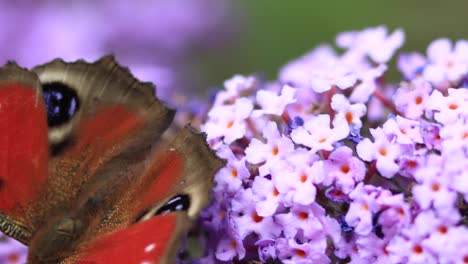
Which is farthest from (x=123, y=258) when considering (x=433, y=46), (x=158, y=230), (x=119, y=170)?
(x=433, y=46)

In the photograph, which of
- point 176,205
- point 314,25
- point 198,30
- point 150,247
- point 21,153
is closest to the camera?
point 150,247

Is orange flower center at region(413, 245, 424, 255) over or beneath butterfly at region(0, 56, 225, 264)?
beneath

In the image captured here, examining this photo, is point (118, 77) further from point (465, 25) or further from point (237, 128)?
point (465, 25)

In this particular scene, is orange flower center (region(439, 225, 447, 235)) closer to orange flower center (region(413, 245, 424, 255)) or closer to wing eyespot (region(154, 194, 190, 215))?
orange flower center (region(413, 245, 424, 255))

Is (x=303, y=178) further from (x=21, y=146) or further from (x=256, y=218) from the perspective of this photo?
(x=21, y=146)

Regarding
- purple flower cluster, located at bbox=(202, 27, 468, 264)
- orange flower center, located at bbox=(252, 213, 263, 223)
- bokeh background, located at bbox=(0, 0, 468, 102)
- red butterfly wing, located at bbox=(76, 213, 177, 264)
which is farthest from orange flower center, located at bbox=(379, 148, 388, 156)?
bokeh background, located at bbox=(0, 0, 468, 102)

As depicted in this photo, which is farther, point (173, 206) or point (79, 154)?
point (79, 154)

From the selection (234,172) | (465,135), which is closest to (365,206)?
(465,135)
